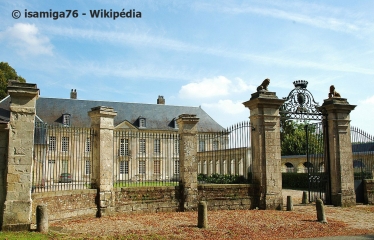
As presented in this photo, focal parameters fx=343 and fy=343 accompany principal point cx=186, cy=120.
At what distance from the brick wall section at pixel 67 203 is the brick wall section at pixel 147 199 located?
0.74m

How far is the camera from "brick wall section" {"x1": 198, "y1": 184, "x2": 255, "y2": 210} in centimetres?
1034

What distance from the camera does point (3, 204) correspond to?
7.32m

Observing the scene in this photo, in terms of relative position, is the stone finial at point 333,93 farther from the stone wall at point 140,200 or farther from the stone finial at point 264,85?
the stone wall at point 140,200

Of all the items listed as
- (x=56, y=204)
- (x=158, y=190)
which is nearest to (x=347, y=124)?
(x=158, y=190)

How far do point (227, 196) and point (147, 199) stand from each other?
247 centimetres

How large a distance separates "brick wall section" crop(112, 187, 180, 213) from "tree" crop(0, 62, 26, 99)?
73.5 feet

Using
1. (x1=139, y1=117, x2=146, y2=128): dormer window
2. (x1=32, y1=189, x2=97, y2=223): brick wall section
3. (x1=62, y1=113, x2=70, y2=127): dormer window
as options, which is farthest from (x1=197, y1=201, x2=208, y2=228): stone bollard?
(x1=139, y1=117, x2=146, y2=128): dormer window

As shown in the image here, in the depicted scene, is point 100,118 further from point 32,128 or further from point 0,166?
point 0,166

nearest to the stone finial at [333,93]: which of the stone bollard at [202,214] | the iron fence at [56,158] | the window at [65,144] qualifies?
the stone bollard at [202,214]

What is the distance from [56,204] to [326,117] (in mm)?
9263

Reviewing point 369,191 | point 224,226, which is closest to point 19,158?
point 224,226

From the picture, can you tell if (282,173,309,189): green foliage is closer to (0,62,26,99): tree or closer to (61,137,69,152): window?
(61,137,69,152): window

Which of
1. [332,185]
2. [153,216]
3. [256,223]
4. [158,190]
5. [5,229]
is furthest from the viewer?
[332,185]

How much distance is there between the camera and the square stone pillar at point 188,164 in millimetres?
10141
